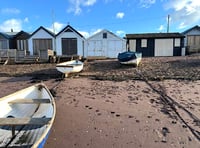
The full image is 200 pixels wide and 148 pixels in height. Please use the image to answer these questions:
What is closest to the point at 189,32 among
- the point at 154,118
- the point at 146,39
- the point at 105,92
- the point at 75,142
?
the point at 146,39

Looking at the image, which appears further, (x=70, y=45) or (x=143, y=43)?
(x=143, y=43)

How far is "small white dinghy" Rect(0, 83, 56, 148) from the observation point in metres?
3.39

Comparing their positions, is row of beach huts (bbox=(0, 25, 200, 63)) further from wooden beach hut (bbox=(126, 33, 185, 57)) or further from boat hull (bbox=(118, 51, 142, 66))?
boat hull (bbox=(118, 51, 142, 66))

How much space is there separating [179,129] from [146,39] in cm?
2267

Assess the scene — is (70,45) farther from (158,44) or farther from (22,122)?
(22,122)

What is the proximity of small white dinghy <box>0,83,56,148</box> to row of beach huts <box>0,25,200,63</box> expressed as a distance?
565 inches

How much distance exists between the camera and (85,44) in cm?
2338

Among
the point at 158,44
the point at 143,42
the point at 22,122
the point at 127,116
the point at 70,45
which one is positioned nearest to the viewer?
the point at 22,122

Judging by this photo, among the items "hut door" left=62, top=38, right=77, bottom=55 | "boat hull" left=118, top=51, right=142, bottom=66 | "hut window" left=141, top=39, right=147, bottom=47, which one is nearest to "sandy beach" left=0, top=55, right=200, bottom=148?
"boat hull" left=118, top=51, right=142, bottom=66

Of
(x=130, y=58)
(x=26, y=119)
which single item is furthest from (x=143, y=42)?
(x=26, y=119)

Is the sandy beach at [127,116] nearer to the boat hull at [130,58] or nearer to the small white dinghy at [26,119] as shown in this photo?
the small white dinghy at [26,119]

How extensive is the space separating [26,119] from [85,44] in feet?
66.7

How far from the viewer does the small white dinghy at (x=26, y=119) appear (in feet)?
11.1

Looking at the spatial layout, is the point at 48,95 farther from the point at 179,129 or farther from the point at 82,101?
the point at 179,129
